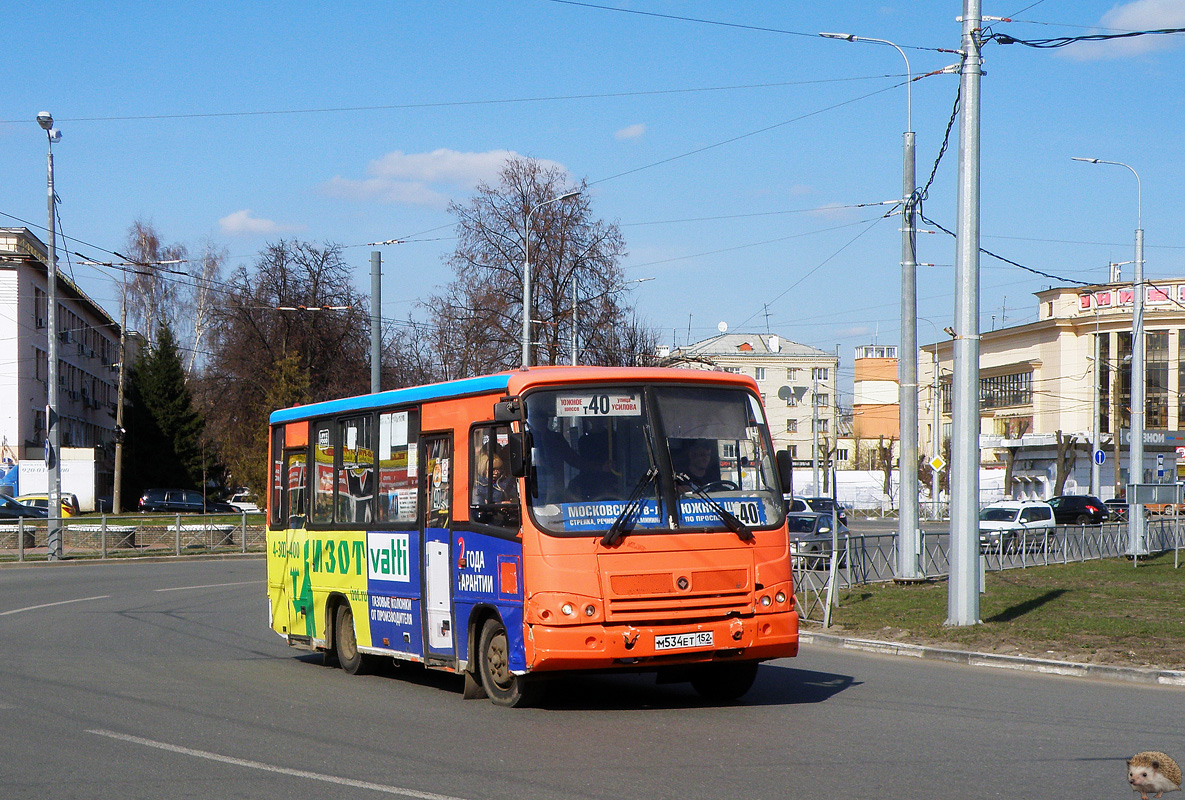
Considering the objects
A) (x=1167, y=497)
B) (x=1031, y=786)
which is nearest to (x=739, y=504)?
(x=1031, y=786)

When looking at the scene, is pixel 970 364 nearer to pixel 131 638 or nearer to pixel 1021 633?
pixel 1021 633

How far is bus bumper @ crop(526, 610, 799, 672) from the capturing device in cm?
966

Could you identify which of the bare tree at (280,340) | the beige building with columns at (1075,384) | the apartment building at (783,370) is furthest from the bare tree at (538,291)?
the apartment building at (783,370)

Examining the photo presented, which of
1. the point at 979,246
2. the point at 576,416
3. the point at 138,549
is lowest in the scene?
the point at 138,549

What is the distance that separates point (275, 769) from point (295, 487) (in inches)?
276

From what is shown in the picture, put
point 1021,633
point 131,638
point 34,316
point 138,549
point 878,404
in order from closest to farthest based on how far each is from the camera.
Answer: point 1021,633 < point 131,638 < point 138,549 < point 34,316 < point 878,404

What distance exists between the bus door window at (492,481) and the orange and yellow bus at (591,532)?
0.02m

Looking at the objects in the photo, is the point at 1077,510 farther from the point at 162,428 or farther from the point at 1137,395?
the point at 162,428

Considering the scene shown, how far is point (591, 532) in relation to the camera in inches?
389

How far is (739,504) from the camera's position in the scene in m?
10.4

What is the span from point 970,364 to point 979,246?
57.9 inches

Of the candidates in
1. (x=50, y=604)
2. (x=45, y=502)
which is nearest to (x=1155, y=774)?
(x=50, y=604)

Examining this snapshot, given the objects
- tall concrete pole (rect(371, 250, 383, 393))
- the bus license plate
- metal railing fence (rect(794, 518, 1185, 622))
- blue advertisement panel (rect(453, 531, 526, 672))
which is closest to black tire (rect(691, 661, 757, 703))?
the bus license plate

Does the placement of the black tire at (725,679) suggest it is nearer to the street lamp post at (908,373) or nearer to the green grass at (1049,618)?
the green grass at (1049,618)
